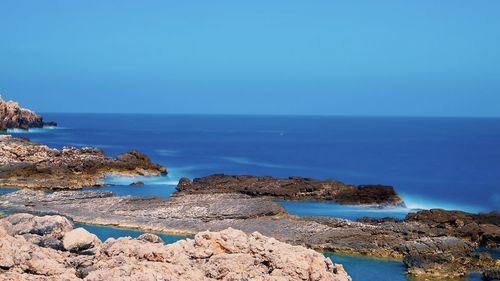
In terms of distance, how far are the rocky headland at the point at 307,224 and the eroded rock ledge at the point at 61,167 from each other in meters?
10.9

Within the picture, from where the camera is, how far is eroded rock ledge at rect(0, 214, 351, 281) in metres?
16.9

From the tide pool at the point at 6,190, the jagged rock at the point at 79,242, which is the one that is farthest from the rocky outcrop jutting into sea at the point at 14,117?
the jagged rock at the point at 79,242

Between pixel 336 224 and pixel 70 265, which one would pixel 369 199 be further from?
pixel 70 265

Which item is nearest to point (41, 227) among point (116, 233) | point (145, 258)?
point (145, 258)

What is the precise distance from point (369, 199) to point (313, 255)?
1448 inches

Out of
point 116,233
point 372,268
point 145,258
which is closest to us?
point 145,258

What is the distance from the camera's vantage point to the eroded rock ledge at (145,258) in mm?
16891

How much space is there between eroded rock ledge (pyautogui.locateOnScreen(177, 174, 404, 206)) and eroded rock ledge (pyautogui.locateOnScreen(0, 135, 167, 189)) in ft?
32.4

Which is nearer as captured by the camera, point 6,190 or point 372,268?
point 372,268

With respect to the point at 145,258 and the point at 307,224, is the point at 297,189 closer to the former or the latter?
the point at 307,224

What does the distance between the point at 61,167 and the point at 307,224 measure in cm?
3196

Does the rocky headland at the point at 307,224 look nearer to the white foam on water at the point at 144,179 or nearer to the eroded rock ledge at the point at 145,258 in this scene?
the eroded rock ledge at the point at 145,258

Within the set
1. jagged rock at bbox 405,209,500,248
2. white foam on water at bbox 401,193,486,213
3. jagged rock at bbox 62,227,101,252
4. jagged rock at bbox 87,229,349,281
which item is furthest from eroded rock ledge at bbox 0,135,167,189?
jagged rock at bbox 87,229,349,281

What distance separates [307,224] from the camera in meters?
40.4
